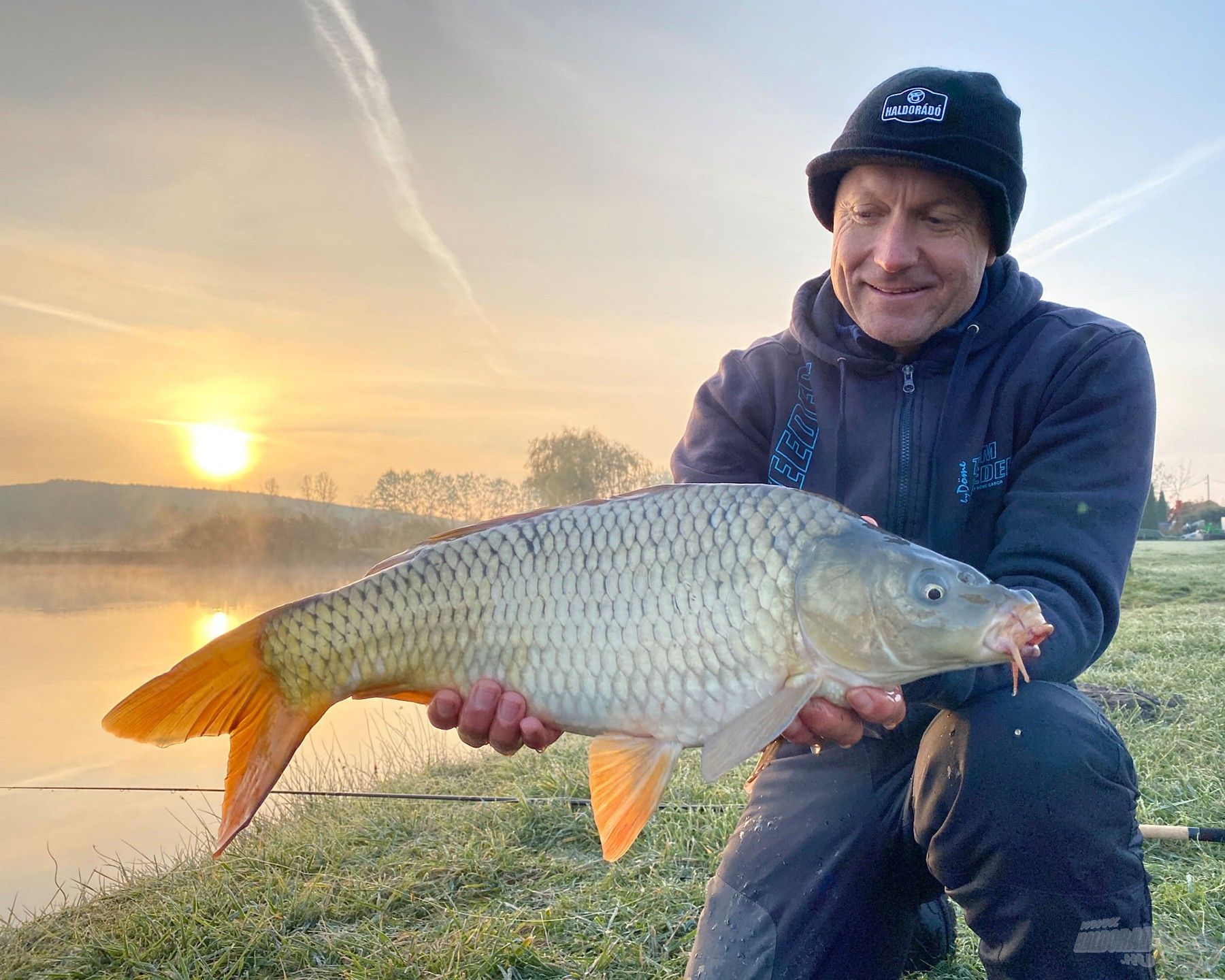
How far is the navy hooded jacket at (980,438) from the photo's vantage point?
4.77 ft

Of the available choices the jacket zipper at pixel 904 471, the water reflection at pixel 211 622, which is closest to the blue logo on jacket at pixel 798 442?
the jacket zipper at pixel 904 471

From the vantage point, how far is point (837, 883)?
5.12 feet

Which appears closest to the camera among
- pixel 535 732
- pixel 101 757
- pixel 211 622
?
pixel 535 732

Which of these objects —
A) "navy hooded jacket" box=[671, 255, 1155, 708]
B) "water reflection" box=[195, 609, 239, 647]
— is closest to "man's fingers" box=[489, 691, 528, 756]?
"navy hooded jacket" box=[671, 255, 1155, 708]

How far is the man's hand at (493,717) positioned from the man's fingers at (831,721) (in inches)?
16.1

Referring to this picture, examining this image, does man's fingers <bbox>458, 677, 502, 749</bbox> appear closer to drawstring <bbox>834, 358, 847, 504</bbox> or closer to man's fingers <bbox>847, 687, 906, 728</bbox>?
man's fingers <bbox>847, 687, 906, 728</bbox>

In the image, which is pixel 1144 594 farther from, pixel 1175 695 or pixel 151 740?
pixel 151 740

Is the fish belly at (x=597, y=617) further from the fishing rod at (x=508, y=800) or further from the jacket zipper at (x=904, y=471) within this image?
the fishing rod at (x=508, y=800)

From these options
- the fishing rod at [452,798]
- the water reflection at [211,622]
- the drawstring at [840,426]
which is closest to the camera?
the drawstring at [840,426]

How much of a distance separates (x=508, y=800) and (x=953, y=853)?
4.80 feet

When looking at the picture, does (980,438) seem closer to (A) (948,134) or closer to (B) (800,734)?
(A) (948,134)

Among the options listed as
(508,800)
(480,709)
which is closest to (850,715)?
(480,709)

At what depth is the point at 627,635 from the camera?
4.56ft

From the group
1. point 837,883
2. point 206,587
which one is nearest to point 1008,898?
point 837,883
